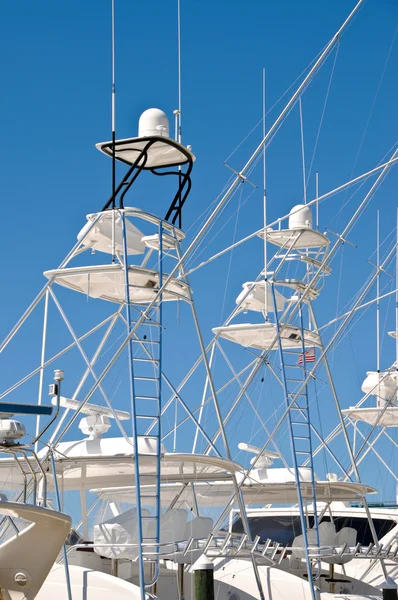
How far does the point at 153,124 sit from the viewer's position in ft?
68.3

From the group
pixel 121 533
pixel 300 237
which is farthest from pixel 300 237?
pixel 121 533

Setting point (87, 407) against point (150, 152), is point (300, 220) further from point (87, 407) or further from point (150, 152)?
point (87, 407)

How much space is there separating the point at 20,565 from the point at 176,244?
7697mm

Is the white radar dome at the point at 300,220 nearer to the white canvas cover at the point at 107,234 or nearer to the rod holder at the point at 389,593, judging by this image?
the white canvas cover at the point at 107,234

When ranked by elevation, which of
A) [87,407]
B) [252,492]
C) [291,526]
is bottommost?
[291,526]

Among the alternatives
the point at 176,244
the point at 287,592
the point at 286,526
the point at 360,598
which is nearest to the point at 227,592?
the point at 287,592

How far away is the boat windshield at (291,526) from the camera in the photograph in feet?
111

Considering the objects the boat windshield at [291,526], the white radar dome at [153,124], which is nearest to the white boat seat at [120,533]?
the white radar dome at [153,124]

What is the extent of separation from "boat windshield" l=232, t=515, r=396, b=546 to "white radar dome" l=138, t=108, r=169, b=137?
53.3 ft

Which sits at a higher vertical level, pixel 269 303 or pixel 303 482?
pixel 269 303

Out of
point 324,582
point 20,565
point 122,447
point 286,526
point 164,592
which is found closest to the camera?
point 20,565

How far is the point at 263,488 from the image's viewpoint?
2767 centimetres

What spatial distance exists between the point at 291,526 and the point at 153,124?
17.2 m

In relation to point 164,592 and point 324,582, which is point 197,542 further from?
point 324,582
